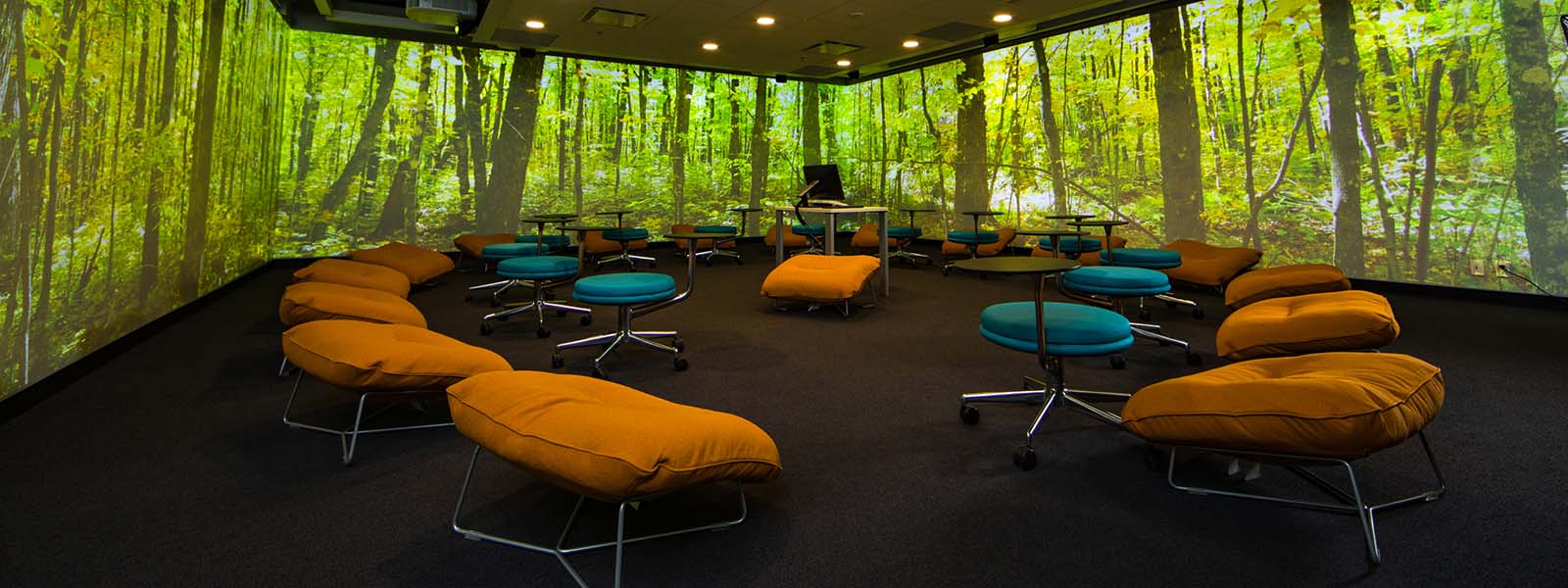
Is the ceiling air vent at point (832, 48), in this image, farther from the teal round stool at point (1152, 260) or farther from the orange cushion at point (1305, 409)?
the orange cushion at point (1305, 409)

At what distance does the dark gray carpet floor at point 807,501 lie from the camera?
1.80 metres

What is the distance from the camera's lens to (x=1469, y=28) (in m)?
5.65

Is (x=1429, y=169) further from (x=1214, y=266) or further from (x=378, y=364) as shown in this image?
(x=378, y=364)

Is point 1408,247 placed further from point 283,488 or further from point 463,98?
point 463,98

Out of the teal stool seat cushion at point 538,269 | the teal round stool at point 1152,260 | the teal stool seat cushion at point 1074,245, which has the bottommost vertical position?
the teal stool seat cushion at point 538,269

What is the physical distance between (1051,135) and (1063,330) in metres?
7.23

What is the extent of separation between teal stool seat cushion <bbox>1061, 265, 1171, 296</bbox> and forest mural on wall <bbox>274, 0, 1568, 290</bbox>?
12.4 ft

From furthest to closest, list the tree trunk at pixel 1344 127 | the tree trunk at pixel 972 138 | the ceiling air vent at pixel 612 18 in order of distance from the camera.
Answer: the tree trunk at pixel 972 138
the ceiling air vent at pixel 612 18
the tree trunk at pixel 1344 127

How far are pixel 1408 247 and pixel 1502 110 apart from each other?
1.22 metres

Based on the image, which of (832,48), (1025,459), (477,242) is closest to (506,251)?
(477,242)

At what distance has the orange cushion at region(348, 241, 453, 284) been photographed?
6.12m

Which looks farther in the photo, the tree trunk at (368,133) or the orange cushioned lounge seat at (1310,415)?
the tree trunk at (368,133)

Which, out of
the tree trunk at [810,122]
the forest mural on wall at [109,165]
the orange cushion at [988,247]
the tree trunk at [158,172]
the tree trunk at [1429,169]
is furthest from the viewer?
the tree trunk at [810,122]

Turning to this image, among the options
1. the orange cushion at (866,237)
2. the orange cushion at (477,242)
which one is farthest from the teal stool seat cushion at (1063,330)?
the orange cushion at (866,237)
